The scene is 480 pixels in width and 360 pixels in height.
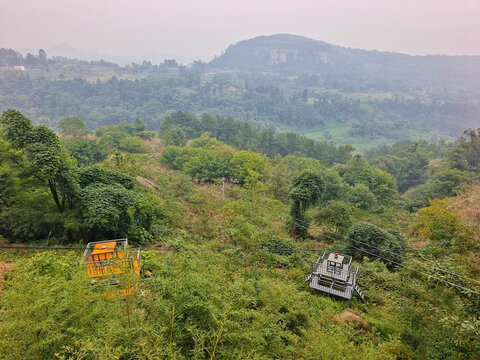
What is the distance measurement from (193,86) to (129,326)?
465ft

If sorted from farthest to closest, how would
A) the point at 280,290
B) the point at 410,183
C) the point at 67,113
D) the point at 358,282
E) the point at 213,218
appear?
the point at 67,113, the point at 410,183, the point at 213,218, the point at 358,282, the point at 280,290

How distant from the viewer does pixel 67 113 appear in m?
97.2

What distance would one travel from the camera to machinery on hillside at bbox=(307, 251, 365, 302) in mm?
9031

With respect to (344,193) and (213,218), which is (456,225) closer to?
(213,218)

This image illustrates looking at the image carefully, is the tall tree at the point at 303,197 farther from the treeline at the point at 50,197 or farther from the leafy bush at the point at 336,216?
the treeline at the point at 50,197

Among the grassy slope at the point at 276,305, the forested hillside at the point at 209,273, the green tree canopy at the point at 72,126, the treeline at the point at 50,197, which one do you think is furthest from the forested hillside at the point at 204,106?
the grassy slope at the point at 276,305

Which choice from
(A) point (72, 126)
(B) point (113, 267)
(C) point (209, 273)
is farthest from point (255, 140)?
(B) point (113, 267)

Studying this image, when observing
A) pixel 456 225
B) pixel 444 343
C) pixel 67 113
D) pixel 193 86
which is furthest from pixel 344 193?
pixel 193 86

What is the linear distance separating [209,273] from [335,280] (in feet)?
17.1

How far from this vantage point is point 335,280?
9.26 m

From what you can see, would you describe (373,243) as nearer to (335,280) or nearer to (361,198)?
(335,280)

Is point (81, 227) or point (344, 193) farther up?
point (81, 227)

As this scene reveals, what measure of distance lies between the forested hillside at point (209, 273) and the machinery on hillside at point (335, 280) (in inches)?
12.9

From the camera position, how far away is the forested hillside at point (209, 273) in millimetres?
3963
